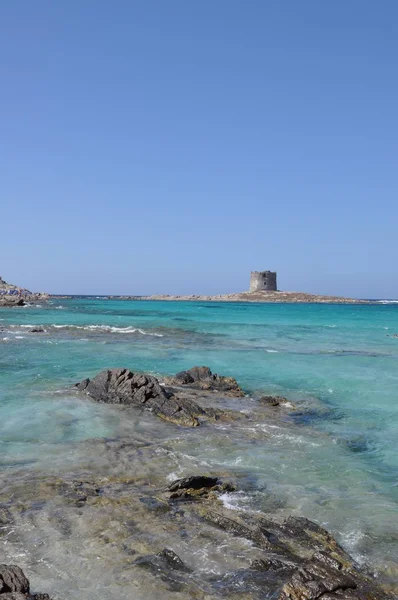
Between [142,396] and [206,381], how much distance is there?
4201 millimetres

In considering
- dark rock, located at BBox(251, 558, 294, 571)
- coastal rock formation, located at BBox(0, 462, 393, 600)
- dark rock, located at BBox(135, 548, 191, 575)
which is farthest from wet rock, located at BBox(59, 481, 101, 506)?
dark rock, located at BBox(251, 558, 294, 571)

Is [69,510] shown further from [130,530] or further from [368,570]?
[368,570]

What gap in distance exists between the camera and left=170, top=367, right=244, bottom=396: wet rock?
754 inches

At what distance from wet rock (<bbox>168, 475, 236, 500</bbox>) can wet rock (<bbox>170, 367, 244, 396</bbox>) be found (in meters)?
9.52

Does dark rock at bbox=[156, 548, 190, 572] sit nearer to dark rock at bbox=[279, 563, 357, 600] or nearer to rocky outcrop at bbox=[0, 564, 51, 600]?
dark rock at bbox=[279, 563, 357, 600]

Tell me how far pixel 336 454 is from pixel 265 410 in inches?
171

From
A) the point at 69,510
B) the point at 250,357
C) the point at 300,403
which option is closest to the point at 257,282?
the point at 250,357

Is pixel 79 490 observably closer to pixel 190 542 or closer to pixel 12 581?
pixel 190 542

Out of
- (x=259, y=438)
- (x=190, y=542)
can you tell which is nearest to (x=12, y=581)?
(x=190, y=542)

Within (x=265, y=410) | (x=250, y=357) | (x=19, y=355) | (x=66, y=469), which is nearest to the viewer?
(x=66, y=469)

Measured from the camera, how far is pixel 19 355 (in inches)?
1077

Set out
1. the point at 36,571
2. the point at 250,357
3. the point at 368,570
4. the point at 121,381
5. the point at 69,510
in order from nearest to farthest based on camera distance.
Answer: the point at 36,571, the point at 368,570, the point at 69,510, the point at 121,381, the point at 250,357

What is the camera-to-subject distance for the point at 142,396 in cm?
1636

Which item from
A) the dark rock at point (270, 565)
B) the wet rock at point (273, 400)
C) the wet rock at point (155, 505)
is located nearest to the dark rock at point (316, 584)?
the dark rock at point (270, 565)
